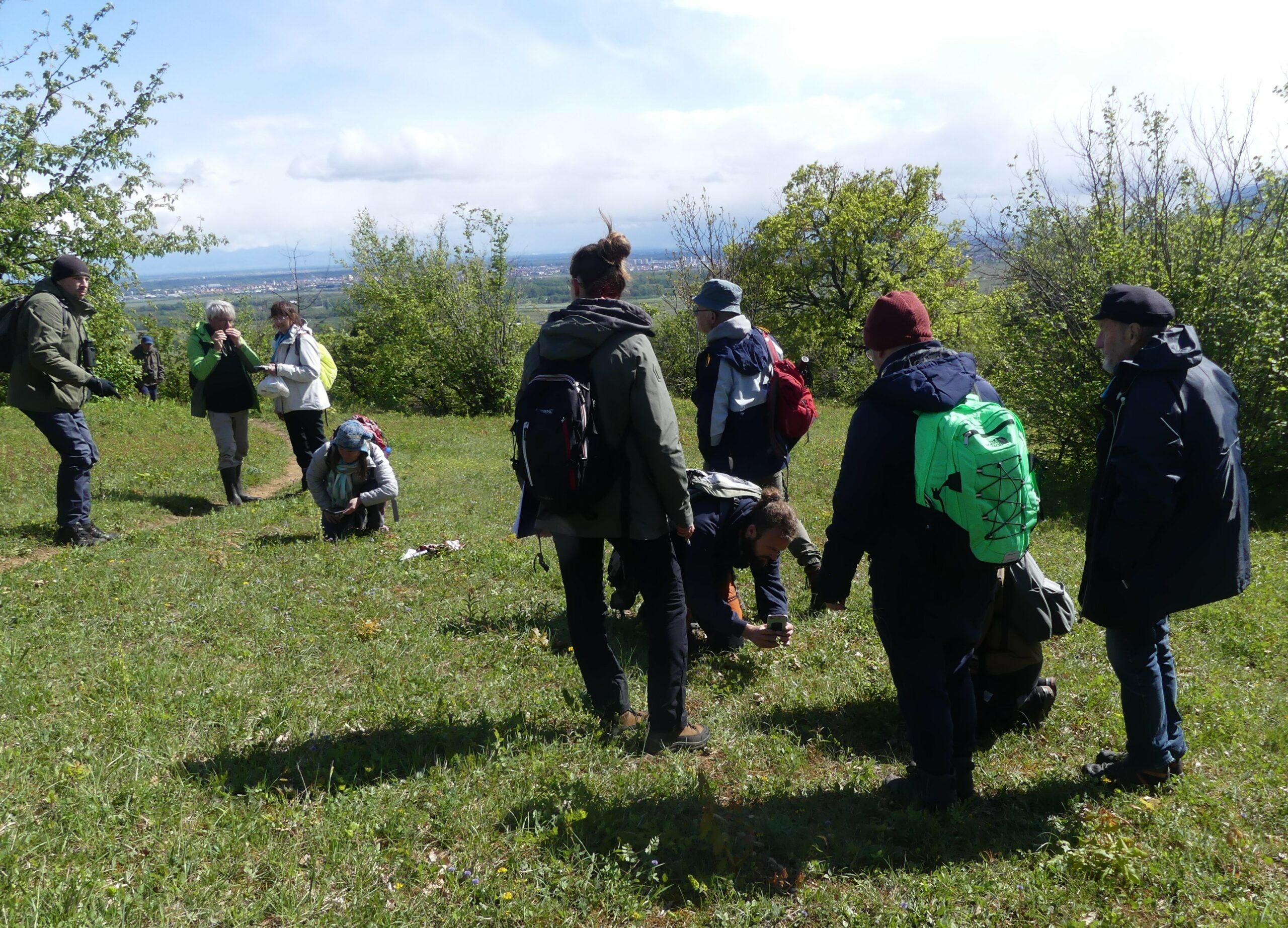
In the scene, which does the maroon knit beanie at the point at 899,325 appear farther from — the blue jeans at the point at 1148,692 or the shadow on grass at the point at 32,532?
the shadow on grass at the point at 32,532

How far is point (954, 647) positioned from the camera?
3691 mm

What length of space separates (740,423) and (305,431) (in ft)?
21.4

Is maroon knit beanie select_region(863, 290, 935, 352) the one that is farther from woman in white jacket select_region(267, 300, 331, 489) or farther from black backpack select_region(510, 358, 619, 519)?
woman in white jacket select_region(267, 300, 331, 489)

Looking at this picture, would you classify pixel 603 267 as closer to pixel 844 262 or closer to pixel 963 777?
pixel 963 777

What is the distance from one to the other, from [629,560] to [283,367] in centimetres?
738

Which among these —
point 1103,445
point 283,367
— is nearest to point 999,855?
point 1103,445

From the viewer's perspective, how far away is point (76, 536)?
27.1ft

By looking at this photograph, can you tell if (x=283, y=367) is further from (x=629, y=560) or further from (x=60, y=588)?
(x=629, y=560)

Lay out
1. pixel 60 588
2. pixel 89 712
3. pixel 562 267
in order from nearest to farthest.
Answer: pixel 89 712, pixel 562 267, pixel 60 588

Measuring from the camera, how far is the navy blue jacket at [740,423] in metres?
5.85

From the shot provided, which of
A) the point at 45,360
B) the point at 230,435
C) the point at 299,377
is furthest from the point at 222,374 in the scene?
the point at 45,360

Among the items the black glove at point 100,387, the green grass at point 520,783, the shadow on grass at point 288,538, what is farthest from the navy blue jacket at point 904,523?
the black glove at point 100,387

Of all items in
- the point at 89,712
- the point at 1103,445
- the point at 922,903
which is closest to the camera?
the point at 922,903

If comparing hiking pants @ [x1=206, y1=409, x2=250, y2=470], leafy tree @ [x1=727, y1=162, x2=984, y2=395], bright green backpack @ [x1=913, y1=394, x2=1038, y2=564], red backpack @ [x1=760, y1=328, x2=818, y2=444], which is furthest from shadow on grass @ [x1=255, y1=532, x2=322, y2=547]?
leafy tree @ [x1=727, y1=162, x2=984, y2=395]
